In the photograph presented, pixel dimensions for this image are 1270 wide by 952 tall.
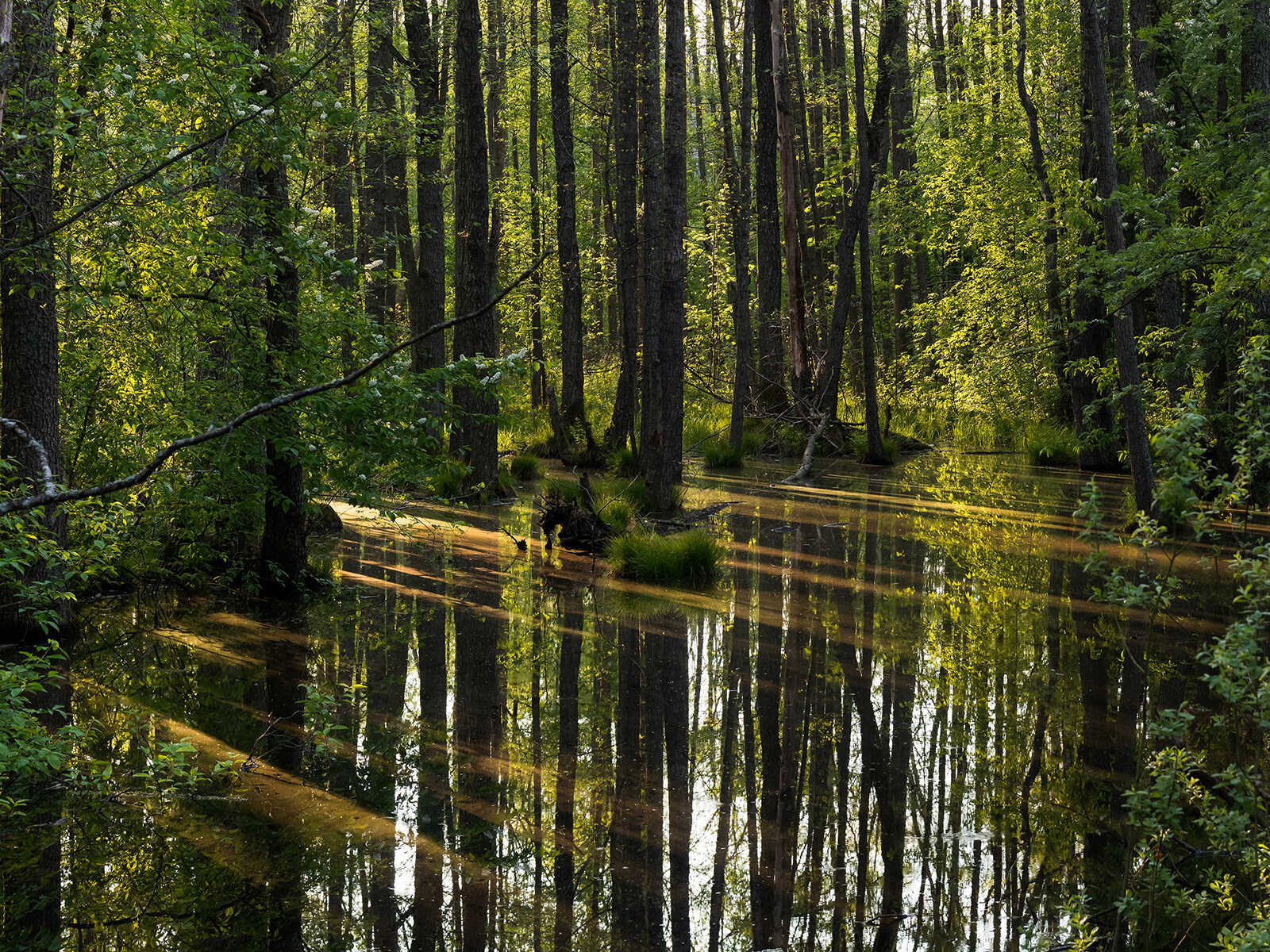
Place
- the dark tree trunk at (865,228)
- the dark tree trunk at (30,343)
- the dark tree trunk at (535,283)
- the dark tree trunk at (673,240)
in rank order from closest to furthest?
the dark tree trunk at (30,343) < the dark tree trunk at (673,240) < the dark tree trunk at (865,228) < the dark tree trunk at (535,283)

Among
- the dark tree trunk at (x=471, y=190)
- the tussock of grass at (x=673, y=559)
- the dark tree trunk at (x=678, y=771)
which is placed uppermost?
the dark tree trunk at (x=471, y=190)

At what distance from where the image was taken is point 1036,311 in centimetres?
1970

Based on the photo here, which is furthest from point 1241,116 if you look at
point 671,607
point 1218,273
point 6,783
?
point 6,783

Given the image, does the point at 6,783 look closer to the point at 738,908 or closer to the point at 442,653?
the point at 442,653

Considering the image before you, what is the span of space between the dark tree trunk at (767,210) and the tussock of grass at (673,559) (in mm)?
8794

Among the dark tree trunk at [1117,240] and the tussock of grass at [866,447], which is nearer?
the dark tree trunk at [1117,240]

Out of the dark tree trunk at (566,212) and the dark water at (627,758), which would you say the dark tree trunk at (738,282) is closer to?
the dark tree trunk at (566,212)

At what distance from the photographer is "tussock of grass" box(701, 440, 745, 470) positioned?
64.7 ft

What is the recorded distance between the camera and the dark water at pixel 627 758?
4027mm

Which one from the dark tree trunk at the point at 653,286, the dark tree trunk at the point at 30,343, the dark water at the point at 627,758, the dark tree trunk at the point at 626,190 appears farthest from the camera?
the dark tree trunk at the point at 626,190

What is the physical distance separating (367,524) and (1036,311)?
13551mm

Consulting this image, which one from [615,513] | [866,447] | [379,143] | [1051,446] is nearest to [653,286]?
[615,513]

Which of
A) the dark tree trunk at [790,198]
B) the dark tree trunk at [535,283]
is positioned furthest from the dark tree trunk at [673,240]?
the dark tree trunk at [535,283]

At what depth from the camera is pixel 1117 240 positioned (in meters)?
11.3
